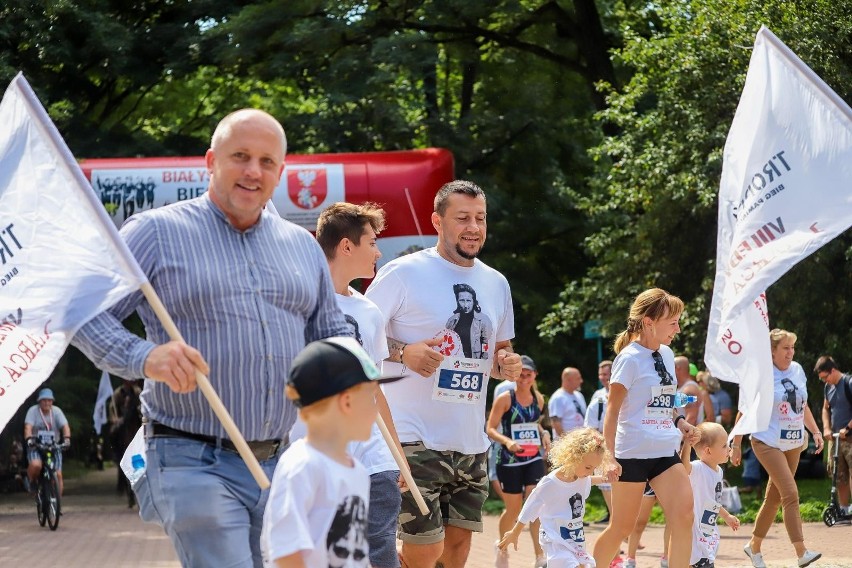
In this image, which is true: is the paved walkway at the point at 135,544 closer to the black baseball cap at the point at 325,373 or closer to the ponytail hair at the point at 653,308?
the ponytail hair at the point at 653,308

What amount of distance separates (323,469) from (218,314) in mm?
812

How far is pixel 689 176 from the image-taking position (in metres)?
19.8

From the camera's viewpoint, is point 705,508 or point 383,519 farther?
point 705,508

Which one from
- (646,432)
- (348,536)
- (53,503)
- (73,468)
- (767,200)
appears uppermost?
(767,200)

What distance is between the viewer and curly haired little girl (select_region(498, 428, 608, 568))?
870cm

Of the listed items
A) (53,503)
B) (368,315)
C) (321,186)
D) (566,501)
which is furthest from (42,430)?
(368,315)

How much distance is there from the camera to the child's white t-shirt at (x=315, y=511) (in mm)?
3695

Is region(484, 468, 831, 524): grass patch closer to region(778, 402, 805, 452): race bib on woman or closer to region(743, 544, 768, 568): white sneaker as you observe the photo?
region(778, 402, 805, 452): race bib on woman

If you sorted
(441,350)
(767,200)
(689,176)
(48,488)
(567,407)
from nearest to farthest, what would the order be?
(441,350)
(767,200)
(567,407)
(48,488)
(689,176)

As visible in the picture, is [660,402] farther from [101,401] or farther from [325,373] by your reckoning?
[101,401]

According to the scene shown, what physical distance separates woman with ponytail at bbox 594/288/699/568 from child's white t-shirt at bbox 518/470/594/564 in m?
0.22

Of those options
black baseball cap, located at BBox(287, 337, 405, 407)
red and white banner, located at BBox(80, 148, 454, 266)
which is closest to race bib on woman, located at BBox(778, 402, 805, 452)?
red and white banner, located at BBox(80, 148, 454, 266)

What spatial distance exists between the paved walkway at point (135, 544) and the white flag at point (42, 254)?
27.2ft

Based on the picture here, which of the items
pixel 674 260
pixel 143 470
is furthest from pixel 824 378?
pixel 143 470
